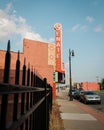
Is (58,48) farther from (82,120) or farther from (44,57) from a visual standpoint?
(82,120)

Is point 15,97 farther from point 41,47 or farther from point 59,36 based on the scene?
point 41,47

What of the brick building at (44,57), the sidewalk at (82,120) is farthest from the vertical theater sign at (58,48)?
the sidewalk at (82,120)

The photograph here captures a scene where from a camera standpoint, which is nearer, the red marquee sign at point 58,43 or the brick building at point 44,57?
the red marquee sign at point 58,43

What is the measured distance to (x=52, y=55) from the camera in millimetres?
46156

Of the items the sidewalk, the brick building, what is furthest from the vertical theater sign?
the sidewalk

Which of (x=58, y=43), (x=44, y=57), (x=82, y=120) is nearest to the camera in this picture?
(x=82, y=120)

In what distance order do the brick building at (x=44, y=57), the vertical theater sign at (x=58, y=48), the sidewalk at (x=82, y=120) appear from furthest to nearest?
the brick building at (x=44, y=57)
the vertical theater sign at (x=58, y=48)
the sidewalk at (x=82, y=120)

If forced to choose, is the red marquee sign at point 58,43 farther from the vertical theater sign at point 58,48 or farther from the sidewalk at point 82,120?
the sidewalk at point 82,120

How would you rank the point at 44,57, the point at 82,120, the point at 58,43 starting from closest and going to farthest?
1. the point at 82,120
2. the point at 58,43
3. the point at 44,57

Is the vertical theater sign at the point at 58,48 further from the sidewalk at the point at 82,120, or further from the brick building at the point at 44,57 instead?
the sidewalk at the point at 82,120

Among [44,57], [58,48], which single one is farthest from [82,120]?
[44,57]

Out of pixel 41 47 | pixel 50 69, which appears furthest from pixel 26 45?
pixel 50 69

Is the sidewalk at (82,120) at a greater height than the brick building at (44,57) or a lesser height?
lesser

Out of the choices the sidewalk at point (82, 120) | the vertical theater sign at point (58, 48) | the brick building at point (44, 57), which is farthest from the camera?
the brick building at point (44, 57)
